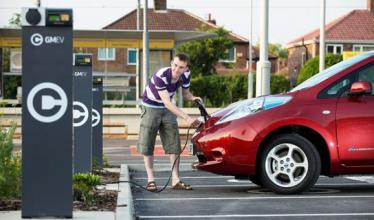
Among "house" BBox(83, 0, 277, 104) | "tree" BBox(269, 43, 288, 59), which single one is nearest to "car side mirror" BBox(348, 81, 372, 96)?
"house" BBox(83, 0, 277, 104)

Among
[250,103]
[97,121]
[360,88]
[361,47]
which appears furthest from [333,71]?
[361,47]

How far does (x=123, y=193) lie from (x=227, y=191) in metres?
1.84

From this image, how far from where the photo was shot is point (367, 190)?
9922 millimetres

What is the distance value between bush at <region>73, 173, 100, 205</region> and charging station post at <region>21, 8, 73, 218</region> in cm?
126

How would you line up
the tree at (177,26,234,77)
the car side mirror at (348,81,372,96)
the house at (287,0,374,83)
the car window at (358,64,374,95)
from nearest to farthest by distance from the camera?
the car side mirror at (348,81,372,96) < the car window at (358,64,374,95) < the tree at (177,26,234,77) < the house at (287,0,374,83)

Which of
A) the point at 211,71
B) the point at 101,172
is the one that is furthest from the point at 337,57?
the point at 101,172

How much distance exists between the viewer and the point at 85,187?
7828 millimetres

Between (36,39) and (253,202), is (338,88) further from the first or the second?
(36,39)

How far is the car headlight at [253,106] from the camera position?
31.0 ft

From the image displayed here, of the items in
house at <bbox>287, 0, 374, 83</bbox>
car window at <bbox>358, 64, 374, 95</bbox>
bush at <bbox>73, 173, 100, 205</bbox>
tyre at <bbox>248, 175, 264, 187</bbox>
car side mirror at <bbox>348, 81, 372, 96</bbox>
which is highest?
house at <bbox>287, 0, 374, 83</bbox>

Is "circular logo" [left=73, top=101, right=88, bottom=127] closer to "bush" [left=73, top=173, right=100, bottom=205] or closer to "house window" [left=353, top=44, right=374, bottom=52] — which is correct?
"bush" [left=73, top=173, right=100, bottom=205]

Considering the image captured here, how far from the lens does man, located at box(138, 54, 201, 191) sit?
33.0 feet

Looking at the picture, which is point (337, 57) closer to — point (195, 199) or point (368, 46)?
point (368, 46)

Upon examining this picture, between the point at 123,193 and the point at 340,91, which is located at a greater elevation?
the point at 340,91
